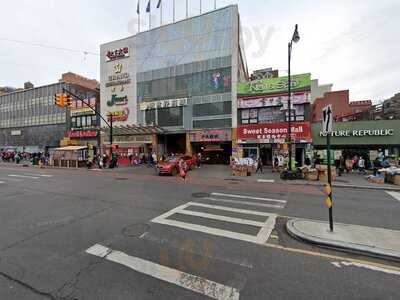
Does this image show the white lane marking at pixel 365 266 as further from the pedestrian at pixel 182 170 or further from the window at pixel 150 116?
the window at pixel 150 116

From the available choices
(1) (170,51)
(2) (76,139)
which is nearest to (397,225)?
(1) (170,51)

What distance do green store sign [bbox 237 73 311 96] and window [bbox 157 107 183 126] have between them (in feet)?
27.1

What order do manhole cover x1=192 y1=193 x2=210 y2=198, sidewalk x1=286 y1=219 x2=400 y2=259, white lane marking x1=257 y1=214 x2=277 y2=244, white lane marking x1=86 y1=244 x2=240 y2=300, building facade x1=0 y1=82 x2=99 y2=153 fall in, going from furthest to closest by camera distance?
building facade x1=0 y1=82 x2=99 y2=153
manhole cover x1=192 y1=193 x2=210 y2=198
white lane marking x1=257 y1=214 x2=277 y2=244
sidewalk x1=286 y1=219 x2=400 y2=259
white lane marking x1=86 y1=244 x2=240 y2=300

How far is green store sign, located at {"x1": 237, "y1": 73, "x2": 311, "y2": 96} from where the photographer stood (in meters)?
22.8

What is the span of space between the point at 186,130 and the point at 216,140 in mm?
4379

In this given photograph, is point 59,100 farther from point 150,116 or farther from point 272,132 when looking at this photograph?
point 272,132

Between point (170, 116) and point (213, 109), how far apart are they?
618 centimetres

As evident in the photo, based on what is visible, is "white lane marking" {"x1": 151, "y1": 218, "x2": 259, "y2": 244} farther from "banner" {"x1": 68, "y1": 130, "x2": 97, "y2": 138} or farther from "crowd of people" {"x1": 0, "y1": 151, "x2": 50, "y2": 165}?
"banner" {"x1": 68, "y1": 130, "x2": 97, "y2": 138}

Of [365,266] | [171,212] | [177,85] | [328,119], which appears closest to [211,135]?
[177,85]

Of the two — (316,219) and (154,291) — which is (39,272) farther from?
(316,219)

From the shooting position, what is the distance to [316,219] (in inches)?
261

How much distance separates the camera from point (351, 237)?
5031mm

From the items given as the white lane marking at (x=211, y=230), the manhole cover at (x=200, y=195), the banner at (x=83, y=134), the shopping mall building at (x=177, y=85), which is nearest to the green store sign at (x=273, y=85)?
the shopping mall building at (x=177, y=85)

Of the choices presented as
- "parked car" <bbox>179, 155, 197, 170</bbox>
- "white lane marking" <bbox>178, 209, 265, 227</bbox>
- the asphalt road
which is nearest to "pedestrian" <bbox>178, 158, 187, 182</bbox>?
"parked car" <bbox>179, 155, 197, 170</bbox>
